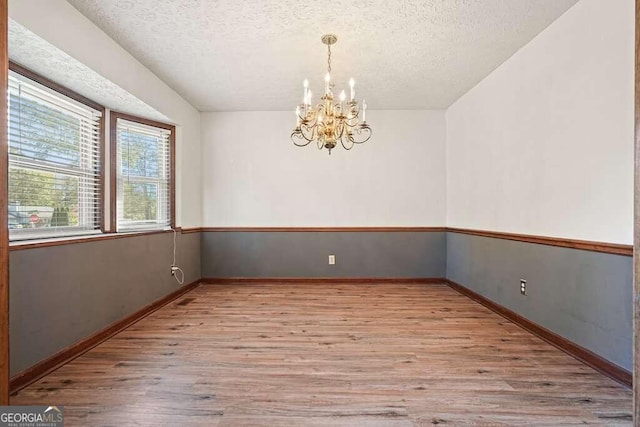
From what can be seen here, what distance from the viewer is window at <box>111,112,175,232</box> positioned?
10.6 ft

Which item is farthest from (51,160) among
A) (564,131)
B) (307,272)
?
(564,131)

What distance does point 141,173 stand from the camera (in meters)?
3.56

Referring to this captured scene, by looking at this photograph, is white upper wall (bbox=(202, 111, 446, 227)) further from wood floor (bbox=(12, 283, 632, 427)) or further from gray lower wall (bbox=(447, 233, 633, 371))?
wood floor (bbox=(12, 283, 632, 427))

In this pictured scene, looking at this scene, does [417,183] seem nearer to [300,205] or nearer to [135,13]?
[300,205]

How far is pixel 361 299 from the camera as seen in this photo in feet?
A: 12.4

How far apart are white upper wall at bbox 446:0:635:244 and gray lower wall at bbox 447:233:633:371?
18 centimetres

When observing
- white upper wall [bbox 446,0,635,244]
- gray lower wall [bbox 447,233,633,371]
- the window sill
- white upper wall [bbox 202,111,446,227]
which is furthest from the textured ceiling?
gray lower wall [bbox 447,233,633,371]

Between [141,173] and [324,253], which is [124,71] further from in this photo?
[324,253]

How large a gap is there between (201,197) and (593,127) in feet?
14.1

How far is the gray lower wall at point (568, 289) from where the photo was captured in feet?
6.43

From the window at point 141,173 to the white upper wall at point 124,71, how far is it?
0.48 ft

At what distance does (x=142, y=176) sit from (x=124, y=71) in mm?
1193

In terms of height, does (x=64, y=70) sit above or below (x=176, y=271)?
above

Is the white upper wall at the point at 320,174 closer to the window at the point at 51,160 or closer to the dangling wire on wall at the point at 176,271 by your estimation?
the dangling wire on wall at the point at 176,271
